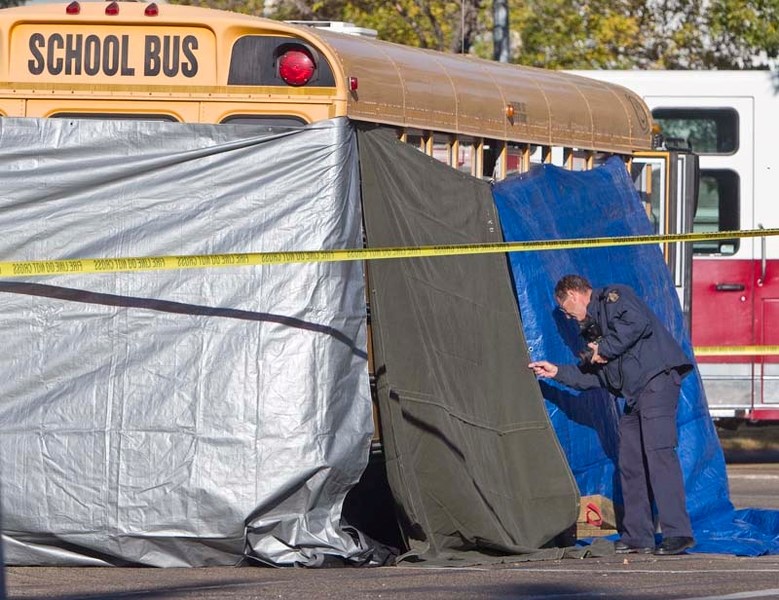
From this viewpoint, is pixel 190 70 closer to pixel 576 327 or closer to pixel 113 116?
pixel 113 116

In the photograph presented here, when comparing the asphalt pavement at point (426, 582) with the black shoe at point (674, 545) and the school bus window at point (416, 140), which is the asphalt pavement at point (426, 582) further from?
the school bus window at point (416, 140)

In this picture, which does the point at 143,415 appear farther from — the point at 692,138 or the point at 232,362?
the point at 692,138

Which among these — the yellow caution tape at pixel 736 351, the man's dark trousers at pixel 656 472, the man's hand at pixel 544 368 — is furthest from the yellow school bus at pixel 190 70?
the yellow caution tape at pixel 736 351

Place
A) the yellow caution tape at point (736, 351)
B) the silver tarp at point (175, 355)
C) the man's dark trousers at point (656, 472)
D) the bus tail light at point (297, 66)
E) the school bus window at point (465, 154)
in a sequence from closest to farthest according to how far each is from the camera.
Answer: the silver tarp at point (175, 355) → the bus tail light at point (297, 66) → the man's dark trousers at point (656, 472) → the school bus window at point (465, 154) → the yellow caution tape at point (736, 351)

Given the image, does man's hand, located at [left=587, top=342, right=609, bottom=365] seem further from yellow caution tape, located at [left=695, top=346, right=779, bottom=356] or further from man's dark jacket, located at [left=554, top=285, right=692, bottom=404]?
yellow caution tape, located at [left=695, top=346, right=779, bottom=356]

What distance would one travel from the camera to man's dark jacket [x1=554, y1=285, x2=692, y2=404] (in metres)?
8.57

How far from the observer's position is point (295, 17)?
21.6 meters

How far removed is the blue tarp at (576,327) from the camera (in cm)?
877

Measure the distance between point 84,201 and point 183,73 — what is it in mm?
973

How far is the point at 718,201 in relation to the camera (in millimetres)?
14070

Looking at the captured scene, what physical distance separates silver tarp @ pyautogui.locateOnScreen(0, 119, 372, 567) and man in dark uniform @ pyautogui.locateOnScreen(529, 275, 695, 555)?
4.91ft

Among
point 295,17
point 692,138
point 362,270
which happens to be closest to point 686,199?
point 692,138

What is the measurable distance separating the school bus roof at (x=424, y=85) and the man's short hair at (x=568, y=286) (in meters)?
1.08

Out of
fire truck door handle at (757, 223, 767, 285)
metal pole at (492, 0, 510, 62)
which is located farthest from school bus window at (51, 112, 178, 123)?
metal pole at (492, 0, 510, 62)
